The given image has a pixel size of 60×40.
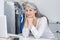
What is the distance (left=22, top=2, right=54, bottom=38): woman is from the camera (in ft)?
4.69

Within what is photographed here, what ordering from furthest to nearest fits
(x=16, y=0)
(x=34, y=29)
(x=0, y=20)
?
1. (x=16, y=0)
2. (x=34, y=29)
3. (x=0, y=20)

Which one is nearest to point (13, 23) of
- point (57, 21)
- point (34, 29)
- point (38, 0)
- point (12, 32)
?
point (12, 32)

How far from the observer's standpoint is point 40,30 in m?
1.43

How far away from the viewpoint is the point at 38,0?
1.61 metres

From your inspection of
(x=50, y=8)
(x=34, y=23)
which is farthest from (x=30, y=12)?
(x=50, y=8)

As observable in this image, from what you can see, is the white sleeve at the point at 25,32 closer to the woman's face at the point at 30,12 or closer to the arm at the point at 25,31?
the arm at the point at 25,31

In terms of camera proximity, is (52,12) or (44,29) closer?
(44,29)

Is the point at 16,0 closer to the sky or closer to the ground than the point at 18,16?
closer to the sky

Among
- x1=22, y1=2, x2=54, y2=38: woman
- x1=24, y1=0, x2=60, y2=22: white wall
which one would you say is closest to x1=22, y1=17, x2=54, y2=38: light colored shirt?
x1=22, y1=2, x2=54, y2=38: woman

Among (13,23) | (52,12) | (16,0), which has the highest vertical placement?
(16,0)

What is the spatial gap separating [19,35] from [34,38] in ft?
0.50

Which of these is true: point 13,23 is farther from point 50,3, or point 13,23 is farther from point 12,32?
point 50,3

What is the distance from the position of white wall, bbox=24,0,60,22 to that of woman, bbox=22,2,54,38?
10cm

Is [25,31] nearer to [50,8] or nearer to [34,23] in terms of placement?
[34,23]
